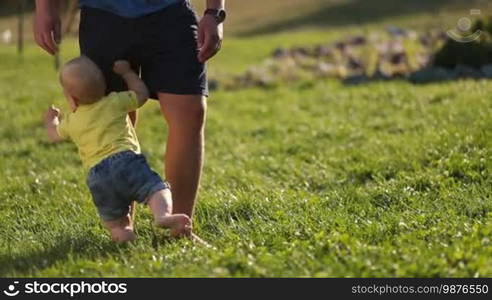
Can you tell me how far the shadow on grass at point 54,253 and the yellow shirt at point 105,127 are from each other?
403 mm

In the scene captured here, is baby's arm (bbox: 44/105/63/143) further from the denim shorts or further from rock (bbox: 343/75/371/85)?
rock (bbox: 343/75/371/85)

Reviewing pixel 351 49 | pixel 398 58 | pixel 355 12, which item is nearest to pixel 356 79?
pixel 398 58

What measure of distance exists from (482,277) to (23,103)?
8.95 m

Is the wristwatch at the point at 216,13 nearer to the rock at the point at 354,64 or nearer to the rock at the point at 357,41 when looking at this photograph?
the rock at the point at 354,64

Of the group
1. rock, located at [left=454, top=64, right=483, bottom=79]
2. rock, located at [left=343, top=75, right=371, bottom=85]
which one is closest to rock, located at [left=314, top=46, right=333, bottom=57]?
rock, located at [left=343, top=75, right=371, bottom=85]

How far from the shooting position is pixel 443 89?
9.77 m

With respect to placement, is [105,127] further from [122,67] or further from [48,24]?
[48,24]

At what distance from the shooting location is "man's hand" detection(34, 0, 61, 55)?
437 centimetres

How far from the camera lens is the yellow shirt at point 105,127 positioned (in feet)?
13.4

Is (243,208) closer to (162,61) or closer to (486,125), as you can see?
(162,61)

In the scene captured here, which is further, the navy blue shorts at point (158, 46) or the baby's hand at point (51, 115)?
the baby's hand at point (51, 115)

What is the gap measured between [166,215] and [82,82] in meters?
0.77

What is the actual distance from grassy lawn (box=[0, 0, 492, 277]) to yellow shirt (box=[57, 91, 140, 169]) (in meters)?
0.46

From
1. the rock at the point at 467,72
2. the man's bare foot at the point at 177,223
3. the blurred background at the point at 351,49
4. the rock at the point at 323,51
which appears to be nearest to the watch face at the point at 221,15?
the man's bare foot at the point at 177,223
